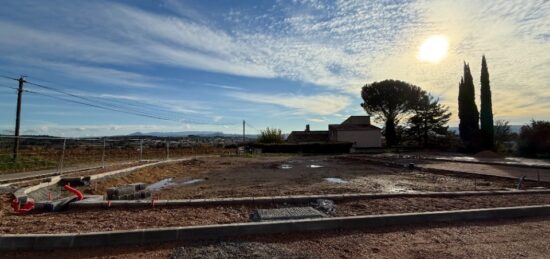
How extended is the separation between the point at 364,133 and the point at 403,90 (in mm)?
7476

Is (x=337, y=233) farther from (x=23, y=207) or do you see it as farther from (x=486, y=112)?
(x=486, y=112)

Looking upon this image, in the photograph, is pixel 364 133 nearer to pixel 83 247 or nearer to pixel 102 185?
pixel 102 185

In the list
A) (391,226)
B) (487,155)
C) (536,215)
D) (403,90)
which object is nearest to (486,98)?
(487,155)

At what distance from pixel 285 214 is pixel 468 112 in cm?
3227

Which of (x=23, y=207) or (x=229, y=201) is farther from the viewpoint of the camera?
(x=229, y=201)

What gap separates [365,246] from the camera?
171 inches

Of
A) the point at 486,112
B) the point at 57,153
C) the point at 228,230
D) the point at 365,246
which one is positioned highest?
the point at 486,112

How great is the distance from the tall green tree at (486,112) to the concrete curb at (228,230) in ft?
91.6

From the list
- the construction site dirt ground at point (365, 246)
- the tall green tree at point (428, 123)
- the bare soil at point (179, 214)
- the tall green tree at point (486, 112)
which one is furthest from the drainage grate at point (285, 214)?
the tall green tree at point (428, 123)

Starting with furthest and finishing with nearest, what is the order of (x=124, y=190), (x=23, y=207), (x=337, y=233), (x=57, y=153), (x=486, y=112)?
(x=486, y=112) → (x=57, y=153) → (x=124, y=190) → (x=23, y=207) → (x=337, y=233)

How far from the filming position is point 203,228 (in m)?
4.57

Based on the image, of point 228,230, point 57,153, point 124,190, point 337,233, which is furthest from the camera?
point 57,153

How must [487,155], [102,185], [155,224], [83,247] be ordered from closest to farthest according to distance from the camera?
[83,247] → [155,224] → [102,185] → [487,155]

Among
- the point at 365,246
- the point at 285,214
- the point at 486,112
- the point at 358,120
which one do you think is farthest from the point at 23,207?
the point at 358,120
